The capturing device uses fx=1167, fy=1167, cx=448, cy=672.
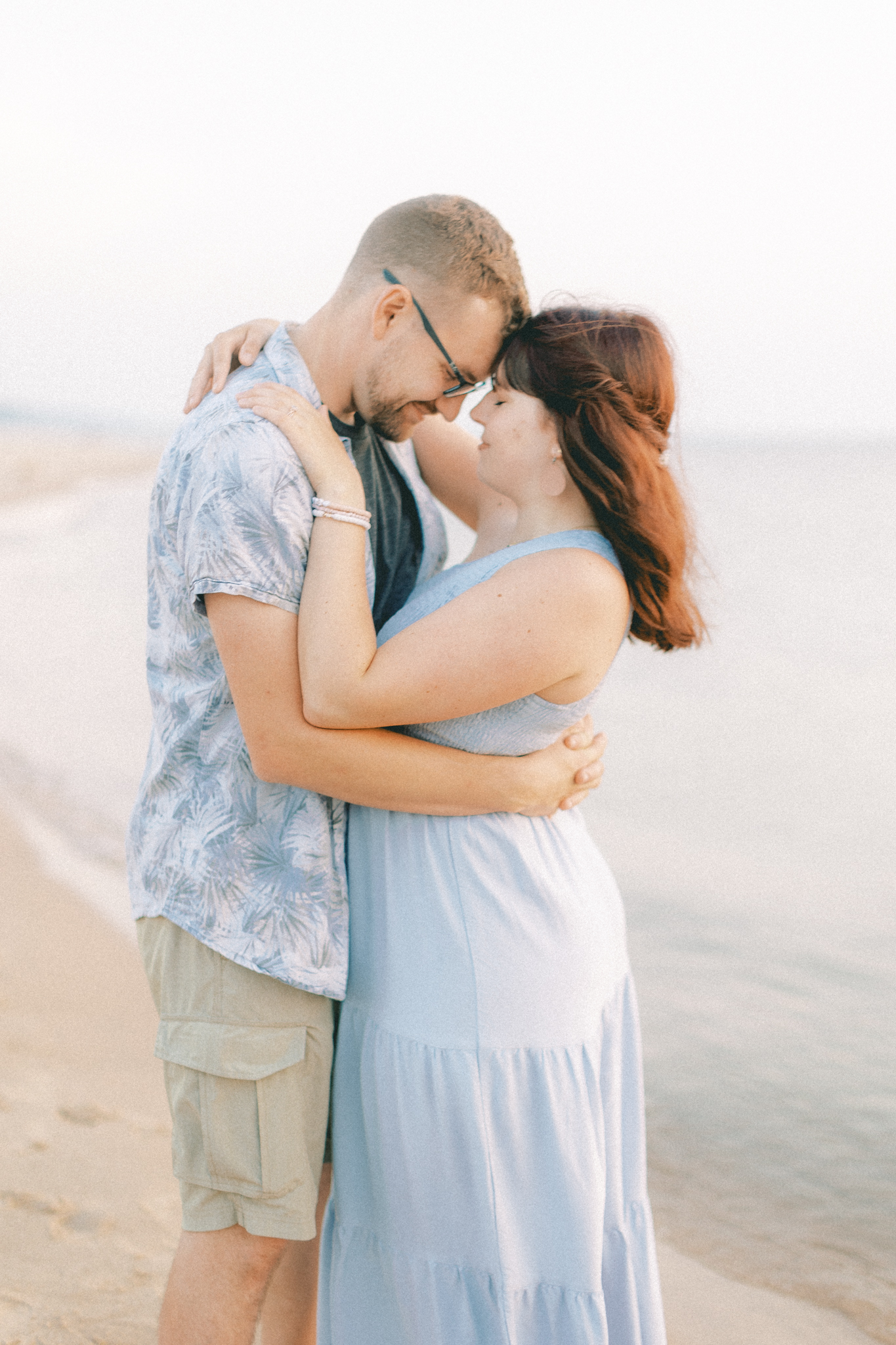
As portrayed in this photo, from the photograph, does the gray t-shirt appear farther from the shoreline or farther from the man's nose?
the shoreline

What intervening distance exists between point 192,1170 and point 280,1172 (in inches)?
6.0

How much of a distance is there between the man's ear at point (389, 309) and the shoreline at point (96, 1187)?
2.08 meters

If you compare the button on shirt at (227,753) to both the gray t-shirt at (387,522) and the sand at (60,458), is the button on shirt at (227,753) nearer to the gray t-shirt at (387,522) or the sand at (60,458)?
the gray t-shirt at (387,522)

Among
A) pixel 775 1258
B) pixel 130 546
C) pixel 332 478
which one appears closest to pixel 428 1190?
pixel 332 478

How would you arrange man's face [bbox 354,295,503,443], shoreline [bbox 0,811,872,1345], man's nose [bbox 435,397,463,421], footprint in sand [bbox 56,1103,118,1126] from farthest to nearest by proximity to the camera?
footprint in sand [bbox 56,1103,118,1126] → shoreline [bbox 0,811,872,1345] → man's nose [bbox 435,397,463,421] → man's face [bbox 354,295,503,443]

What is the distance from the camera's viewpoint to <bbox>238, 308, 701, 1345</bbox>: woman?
5.88ft

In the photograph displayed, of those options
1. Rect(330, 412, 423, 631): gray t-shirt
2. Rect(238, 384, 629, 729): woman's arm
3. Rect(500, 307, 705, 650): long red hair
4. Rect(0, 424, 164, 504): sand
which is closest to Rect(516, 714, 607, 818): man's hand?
Rect(238, 384, 629, 729): woman's arm

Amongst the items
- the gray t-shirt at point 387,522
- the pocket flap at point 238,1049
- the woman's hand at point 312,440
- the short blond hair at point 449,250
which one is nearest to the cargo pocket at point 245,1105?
the pocket flap at point 238,1049

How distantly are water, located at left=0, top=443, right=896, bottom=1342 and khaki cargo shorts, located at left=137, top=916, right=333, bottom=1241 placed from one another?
1125 millimetres

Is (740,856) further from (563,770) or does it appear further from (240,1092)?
(240,1092)

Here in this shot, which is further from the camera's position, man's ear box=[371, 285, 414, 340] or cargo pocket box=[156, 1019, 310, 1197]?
man's ear box=[371, 285, 414, 340]

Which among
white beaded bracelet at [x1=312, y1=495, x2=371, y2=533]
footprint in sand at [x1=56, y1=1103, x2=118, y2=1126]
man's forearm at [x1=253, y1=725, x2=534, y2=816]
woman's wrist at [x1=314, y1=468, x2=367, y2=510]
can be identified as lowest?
footprint in sand at [x1=56, y1=1103, x2=118, y2=1126]

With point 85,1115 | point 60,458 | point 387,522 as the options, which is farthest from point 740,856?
point 60,458

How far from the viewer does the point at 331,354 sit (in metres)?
2.02
